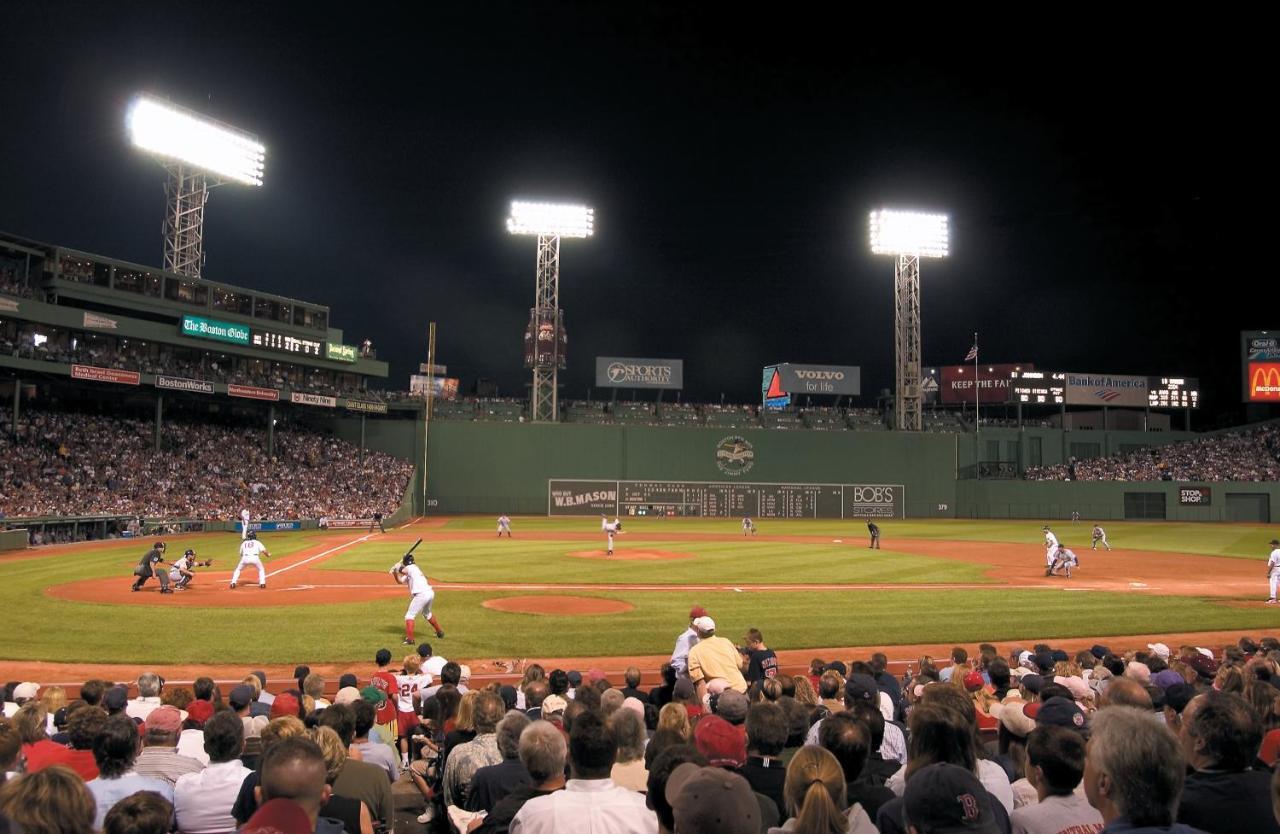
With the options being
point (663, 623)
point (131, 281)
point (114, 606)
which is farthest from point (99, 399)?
point (663, 623)

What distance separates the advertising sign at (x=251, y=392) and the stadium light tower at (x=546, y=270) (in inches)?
715

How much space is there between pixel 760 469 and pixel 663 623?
49.5 metres

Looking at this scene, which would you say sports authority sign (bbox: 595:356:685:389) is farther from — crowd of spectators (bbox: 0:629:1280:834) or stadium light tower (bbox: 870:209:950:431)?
crowd of spectators (bbox: 0:629:1280:834)

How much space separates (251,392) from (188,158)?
1557 centimetres

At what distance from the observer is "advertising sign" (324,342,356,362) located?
203 feet

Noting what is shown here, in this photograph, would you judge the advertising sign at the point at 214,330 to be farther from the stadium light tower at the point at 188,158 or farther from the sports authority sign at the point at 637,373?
the sports authority sign at the point at 637,373

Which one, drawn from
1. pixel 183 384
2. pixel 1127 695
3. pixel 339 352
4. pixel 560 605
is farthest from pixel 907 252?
pixel 1127 695

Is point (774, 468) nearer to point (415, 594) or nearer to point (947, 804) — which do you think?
point (415, 594)

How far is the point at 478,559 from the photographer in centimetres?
3078

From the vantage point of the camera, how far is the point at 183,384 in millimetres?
49031

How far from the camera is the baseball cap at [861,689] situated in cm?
744

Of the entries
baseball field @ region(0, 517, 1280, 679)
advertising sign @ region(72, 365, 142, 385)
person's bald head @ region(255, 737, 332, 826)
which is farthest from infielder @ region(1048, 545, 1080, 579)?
advertising sign @ region(72, 365, 142, 385)

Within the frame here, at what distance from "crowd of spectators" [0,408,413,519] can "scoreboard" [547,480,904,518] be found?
1314 cm

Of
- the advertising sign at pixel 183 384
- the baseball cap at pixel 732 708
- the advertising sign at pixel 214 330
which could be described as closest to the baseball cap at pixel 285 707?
the baseball cap at pixel 732 708
